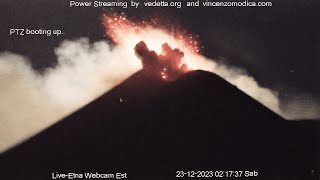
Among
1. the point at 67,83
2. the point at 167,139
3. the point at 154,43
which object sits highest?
the point at 154,43

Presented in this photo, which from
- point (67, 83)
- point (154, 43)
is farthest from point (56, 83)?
point (154, 43)

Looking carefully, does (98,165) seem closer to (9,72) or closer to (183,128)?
(183,128)

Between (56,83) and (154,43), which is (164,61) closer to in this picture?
(154,43)

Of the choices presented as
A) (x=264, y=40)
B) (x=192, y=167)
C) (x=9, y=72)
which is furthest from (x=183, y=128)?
(x=9, y=72)

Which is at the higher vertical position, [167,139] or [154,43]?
[154,43]

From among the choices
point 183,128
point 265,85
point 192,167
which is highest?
point 265,85
